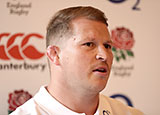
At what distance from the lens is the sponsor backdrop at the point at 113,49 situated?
162 centimetres

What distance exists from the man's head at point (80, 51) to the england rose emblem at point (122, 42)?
0.82 metres

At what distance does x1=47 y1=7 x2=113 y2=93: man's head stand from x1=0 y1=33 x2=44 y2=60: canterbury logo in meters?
0.69

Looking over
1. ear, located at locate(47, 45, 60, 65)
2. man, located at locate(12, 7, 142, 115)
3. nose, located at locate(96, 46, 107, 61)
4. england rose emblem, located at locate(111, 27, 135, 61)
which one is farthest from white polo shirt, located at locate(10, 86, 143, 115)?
england rose emblem, located at locate(111, 27, 135, 61)

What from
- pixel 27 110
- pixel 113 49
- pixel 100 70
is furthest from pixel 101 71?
pixel 113 49

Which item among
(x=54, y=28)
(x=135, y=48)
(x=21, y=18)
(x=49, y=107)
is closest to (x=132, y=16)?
(x=135, y=48)

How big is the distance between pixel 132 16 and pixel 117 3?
15 cm

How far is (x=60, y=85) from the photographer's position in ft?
3.13

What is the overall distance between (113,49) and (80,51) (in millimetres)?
916

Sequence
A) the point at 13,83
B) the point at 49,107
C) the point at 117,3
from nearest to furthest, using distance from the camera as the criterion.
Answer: the point at 49,107 < the point at 13,83 < the point at 117,3

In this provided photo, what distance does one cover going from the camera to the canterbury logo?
5.31ft

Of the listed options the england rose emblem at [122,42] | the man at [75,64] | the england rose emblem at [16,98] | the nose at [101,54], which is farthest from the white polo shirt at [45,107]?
the england rose emblem at [122,42]

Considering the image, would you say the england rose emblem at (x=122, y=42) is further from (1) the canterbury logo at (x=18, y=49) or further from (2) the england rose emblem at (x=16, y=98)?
(2) the england rose emblem at (x=16, y=98)

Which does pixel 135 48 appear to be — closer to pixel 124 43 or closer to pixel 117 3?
pixel 124 43

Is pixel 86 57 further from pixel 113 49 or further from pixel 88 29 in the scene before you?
pixel 113 49
